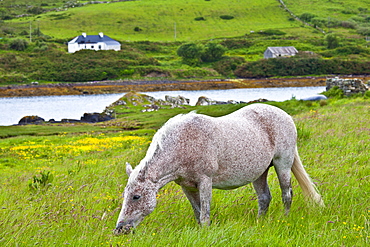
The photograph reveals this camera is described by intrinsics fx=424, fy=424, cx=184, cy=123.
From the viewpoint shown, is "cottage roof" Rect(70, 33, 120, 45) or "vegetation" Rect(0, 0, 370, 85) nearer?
"vegetation" Rect(0, 0, 370, 85)

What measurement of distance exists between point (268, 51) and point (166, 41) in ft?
143

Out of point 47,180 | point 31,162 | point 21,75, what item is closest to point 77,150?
point 31,162

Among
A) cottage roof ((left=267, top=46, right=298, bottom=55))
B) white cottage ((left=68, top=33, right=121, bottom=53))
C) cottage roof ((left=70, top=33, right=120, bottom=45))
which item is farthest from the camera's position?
cottage roof ((left=70, top=33, right=120, bottom=45))

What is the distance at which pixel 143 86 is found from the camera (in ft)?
340

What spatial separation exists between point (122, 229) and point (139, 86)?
9985 cm

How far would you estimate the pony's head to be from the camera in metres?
5.11

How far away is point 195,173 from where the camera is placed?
5469mm

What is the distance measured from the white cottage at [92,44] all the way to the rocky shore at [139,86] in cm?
3607

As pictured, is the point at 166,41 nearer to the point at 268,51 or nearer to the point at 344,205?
the point at 268,51

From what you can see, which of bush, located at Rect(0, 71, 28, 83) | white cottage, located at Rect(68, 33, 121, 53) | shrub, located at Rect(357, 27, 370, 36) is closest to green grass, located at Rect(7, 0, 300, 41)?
white cottage, located at Rect(68, 33, 121, 53)

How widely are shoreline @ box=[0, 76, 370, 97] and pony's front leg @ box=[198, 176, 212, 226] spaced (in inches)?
3782

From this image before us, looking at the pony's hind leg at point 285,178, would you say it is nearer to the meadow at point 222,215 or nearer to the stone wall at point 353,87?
the meadow at point 222,215

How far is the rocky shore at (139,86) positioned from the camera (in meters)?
98.5

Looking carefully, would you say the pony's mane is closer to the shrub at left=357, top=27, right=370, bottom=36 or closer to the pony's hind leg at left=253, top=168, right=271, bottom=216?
the pony's hind leg at left=253, top=168, right=271, bottom=216
